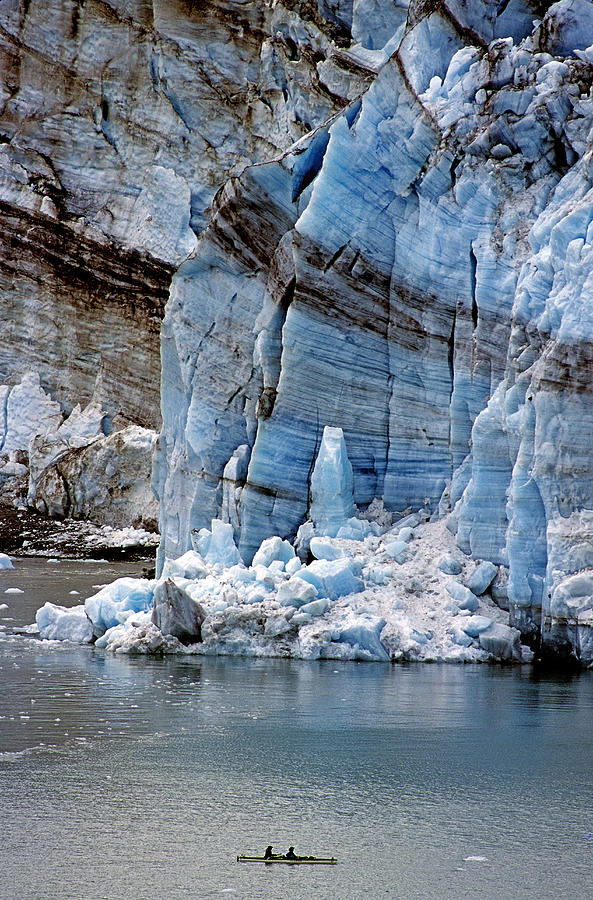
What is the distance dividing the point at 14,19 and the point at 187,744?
37645 millimetres

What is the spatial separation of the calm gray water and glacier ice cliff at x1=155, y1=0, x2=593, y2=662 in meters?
2.42

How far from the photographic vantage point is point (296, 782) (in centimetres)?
772

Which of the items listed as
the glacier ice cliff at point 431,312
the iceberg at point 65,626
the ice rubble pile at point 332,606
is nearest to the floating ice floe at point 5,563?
the glacier ice cliff at point 431,312

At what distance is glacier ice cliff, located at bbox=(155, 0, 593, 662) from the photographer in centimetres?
1255

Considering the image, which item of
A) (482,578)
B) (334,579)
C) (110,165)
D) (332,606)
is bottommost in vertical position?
(332,606)

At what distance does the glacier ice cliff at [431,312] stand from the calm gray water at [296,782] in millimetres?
2421

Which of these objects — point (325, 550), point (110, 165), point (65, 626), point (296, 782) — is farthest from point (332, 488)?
point (110, 165)

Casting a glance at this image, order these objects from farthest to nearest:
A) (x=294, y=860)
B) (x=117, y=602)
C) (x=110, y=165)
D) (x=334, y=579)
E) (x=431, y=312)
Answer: (x=110, y=165), (x=431, y=312), (x=117, y=602), (x=334, y=579), (x=294, y=860)

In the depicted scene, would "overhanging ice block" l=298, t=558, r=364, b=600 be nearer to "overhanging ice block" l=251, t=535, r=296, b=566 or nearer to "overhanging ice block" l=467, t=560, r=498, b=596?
"overhanging ice block" l=251, t=535, r=296, b=566

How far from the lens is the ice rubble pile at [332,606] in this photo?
1286cm

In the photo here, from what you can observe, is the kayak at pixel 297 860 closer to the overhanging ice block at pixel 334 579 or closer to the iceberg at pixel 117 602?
the overhanging ice block at pixel 334 579

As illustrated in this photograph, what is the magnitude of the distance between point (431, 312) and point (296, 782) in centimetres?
851

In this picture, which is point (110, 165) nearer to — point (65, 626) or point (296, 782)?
Answer: point (65, 626)

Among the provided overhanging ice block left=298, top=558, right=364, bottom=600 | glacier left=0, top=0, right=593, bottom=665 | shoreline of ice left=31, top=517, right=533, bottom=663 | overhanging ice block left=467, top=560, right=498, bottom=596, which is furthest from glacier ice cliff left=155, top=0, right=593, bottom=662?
overhanging ice block left=298, top=558, right=364, bottom=600
